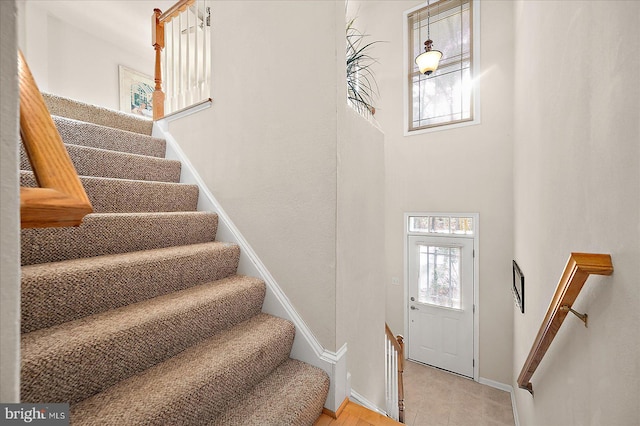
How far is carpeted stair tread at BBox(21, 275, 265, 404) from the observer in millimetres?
809

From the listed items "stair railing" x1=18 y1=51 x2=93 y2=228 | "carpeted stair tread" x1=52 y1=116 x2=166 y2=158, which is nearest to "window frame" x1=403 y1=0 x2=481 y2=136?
"carpeted stair tread" x1=52 y1=116 x2=166 y2=158

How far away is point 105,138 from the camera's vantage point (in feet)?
6.31

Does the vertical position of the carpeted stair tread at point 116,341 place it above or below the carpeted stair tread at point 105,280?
below

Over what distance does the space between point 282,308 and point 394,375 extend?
4.63ft

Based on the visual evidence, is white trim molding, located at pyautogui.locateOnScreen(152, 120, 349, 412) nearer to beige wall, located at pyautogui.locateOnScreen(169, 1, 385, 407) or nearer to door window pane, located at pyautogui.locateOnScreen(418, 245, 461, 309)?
beige wall, located at pyautogui.locateOnScreen(169, 1, 385, 407)

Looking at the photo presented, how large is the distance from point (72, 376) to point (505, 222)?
174 inches

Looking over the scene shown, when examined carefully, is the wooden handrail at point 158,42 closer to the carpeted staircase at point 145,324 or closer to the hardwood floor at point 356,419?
the carpeted staircase at point 145,324

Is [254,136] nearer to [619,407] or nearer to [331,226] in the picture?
[331,226]

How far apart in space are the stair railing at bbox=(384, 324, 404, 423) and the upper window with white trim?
3.33m

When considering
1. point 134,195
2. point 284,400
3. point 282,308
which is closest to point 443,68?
point 282,308

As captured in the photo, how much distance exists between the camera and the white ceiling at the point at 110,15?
3.63 meters

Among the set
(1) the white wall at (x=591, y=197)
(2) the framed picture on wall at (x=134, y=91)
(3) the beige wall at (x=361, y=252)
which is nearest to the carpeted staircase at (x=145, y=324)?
(3) the beige wall at (x=361, y=252)

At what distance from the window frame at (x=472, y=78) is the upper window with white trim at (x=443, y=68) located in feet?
0.05

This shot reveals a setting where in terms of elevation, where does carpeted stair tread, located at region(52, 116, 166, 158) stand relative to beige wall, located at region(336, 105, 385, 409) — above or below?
above
